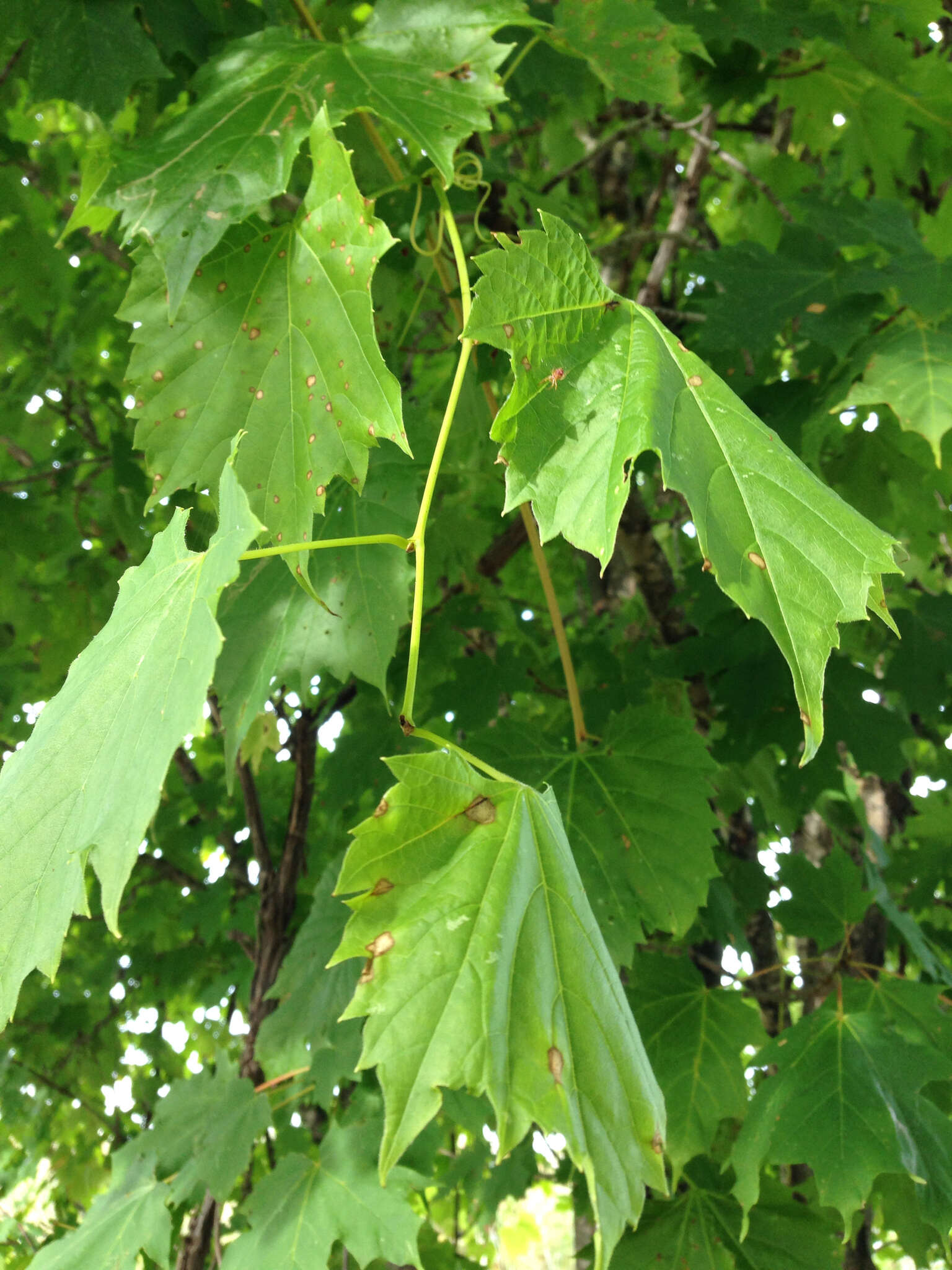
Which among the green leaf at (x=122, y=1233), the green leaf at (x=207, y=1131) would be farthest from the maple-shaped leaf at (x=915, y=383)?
the green leaf at (x=122, y=1233)

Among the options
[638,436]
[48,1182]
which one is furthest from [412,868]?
[48,1182]

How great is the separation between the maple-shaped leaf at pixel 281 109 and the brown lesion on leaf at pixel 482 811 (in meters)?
0.48

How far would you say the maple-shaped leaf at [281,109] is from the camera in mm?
851

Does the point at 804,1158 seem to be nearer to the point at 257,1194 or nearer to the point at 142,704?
the point at 257,1194

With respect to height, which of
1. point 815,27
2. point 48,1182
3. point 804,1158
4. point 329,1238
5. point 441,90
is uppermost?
point 441,90

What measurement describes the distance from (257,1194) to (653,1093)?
84cm

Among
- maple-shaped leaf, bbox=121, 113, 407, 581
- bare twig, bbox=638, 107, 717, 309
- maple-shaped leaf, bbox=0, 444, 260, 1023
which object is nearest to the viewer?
maple-shaped leaf, bbox=0, 444, 260, 1023

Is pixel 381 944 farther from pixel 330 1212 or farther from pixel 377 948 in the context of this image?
pixel 330 1212

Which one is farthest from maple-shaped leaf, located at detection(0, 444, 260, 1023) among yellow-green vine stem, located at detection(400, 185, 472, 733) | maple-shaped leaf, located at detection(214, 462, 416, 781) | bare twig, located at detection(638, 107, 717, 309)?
bare twig, located at detection(638, 107, 717, 309)

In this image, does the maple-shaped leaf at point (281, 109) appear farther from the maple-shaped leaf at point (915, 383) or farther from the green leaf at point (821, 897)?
the green leaf at point (821, 897)

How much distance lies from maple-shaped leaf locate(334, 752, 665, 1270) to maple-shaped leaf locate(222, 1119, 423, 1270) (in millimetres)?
652

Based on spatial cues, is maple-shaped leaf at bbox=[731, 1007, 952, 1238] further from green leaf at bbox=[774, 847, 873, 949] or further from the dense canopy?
green leaf at bbox=[774, 847, 873, 949]

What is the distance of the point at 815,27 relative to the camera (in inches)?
62.7

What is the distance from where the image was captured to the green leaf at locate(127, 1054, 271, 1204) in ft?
4.30
